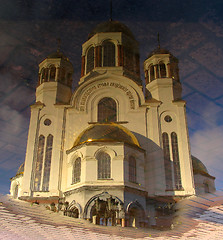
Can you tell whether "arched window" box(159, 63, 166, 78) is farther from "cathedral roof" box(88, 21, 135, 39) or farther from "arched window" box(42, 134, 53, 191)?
"arched window" box(42, 134, 53, 191)

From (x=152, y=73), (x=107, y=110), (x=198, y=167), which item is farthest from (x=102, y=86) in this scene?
(x=198, y=167)

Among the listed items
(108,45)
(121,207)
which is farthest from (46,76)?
(121,207)

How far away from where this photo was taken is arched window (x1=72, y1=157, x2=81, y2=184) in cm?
2703

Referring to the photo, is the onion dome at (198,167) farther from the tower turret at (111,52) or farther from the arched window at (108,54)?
the arched window at (108,54)

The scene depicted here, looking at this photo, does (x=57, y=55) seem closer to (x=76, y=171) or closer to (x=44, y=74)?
(x=44, y=74)

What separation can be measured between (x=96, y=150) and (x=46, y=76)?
12.5m

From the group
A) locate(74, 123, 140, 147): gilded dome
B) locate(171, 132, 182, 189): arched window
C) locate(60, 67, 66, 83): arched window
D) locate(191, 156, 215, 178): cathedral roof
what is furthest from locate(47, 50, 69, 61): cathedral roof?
locate(191, 156, 215, 178): cathedral roof

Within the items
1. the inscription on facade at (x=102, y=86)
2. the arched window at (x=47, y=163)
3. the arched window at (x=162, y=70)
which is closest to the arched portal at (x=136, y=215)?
the arched window at (x=47, y=163)

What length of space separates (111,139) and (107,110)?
625 cm

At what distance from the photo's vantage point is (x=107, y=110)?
32.9m

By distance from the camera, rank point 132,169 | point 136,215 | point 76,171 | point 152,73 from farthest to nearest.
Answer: point 152,73 < point 76,171 < point 132,169 < point 136,215

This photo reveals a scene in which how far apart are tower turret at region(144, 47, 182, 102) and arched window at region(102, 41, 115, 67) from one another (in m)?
3.76

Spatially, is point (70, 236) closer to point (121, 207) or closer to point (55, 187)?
point (121, 207)

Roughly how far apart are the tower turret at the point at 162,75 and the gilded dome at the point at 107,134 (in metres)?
6.22
